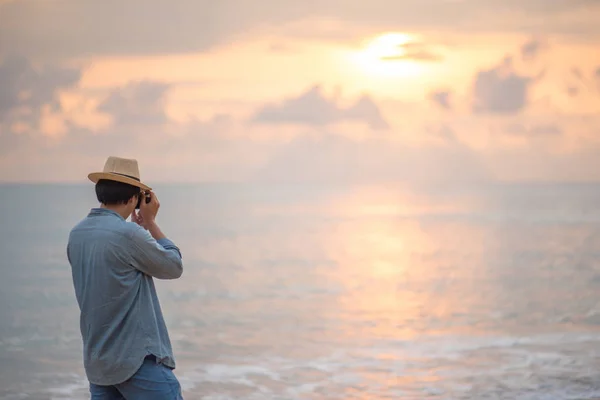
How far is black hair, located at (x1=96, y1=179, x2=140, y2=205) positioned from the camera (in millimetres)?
2844

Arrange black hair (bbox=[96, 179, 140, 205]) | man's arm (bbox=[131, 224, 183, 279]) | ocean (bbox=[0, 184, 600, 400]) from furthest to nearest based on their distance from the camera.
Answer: ocean (bbox=[0, 184, 600, 400]) < black hair (bbox=[96, 179, 140, 205]) < man's arm (bbox=[131, 224, 183, 279])

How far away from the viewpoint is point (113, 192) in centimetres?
284

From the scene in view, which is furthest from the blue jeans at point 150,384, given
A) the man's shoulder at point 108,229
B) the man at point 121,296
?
the man's shoulder at point 108,229

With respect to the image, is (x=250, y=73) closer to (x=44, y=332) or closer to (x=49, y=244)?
(x=49, y=244)

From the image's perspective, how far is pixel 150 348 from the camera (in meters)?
2.77

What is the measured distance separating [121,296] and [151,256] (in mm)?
171

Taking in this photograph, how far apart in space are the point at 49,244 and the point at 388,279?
60.5 ft

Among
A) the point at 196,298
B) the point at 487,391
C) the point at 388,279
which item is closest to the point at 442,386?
the point at 487,391

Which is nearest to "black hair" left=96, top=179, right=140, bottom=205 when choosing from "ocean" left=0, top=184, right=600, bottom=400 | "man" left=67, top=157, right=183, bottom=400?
"man" left=67, top=157, right=183, bottom=400

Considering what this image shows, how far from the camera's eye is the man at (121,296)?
274cm

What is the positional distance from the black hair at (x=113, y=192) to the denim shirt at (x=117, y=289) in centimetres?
6

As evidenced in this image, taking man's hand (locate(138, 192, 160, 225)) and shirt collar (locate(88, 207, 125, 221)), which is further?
man's hand (locate(138, 192, 160, 225))

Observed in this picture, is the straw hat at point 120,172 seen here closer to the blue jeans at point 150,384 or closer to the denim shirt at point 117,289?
the denim shirt at point 117,289

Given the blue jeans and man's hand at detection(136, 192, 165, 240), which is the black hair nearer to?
man's hand at detection(136, 192, 165, 240)
